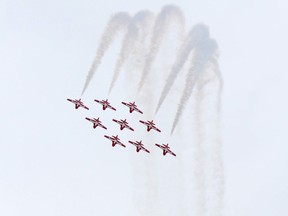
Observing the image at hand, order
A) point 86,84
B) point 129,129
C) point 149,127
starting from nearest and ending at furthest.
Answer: point 86,84, point 149,127, point 129,129

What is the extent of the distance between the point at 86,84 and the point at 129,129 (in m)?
20.5

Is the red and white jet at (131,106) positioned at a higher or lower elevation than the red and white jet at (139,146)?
higher

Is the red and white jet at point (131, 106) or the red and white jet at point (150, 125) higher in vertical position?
the red and white jet at point (131, 106)

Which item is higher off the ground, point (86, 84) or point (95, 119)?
point (95, 119)

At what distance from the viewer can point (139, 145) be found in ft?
308

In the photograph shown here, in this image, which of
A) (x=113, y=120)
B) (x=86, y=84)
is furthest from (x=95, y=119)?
(x=86, y=84)

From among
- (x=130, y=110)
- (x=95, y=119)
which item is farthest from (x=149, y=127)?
(x=95, y=119)

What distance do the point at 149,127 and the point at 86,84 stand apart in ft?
52.3

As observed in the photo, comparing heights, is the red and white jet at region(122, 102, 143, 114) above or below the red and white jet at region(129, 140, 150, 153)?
above

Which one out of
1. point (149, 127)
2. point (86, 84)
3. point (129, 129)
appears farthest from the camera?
point (129, 129)

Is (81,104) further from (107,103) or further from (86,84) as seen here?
(86,84)

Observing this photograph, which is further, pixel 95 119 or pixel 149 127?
pixel 95 119

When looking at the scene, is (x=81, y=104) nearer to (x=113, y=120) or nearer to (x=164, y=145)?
(x=113, y=120)

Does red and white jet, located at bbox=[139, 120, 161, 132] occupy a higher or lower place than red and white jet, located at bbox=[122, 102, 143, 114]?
lower
